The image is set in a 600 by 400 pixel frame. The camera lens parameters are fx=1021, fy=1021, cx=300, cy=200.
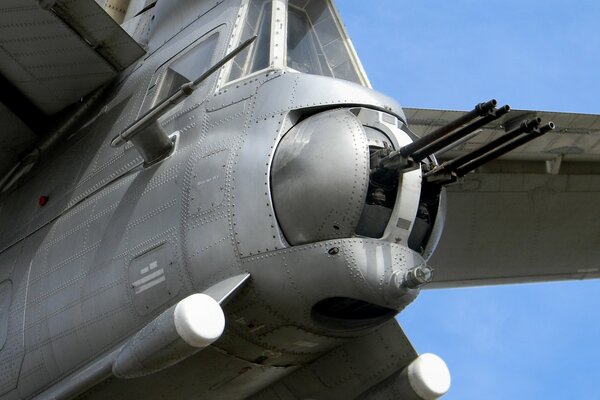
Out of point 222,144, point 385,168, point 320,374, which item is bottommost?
point 320,374

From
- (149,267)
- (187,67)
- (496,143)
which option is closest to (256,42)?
(187,67)

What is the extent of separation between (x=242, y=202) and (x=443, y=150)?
1.39 m

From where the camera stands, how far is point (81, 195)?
28.3 ft

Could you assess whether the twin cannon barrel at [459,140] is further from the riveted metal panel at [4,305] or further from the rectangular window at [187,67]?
the riveted metal panel at [4,305]

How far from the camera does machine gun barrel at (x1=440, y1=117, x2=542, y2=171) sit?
20.5ft

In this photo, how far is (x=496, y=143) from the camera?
259 inches

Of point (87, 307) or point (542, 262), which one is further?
point (542, 262)

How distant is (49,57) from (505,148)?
15.1ft

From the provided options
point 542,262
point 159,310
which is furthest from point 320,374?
point 542,262

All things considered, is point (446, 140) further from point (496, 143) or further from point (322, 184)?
point (322, 184)

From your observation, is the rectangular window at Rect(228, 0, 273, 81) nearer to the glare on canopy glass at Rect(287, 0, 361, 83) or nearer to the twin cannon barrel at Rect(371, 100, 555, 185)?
the glare on canopy glass at Rect(287, 0, 361, 83)

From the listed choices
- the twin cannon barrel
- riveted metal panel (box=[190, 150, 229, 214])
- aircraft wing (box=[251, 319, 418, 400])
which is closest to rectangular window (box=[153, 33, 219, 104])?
riveted metal panel (box=[190, 150, 229, 214])

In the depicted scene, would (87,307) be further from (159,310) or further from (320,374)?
(320,374)

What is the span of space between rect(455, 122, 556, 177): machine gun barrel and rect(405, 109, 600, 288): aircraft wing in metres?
4.19
